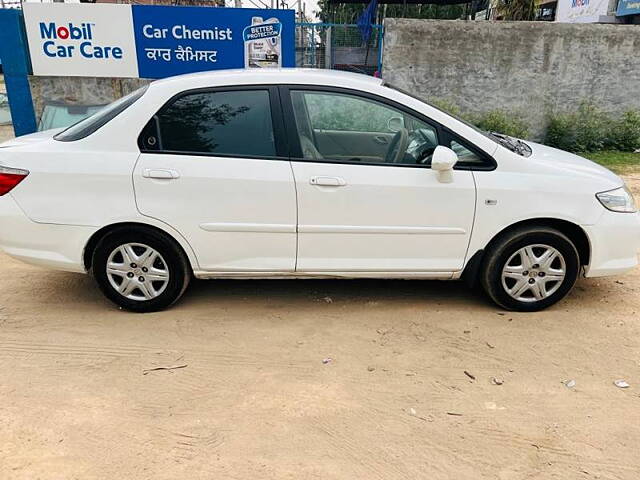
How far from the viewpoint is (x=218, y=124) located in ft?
11.9

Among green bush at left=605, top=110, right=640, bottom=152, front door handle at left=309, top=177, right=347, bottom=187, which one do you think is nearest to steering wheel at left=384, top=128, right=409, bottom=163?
front door handle at left=309, top=177, right=347, bottom=187

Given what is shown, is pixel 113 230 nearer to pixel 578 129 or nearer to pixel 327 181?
pixel 327 181

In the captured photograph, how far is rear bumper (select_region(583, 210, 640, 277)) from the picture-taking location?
3709 millimetres

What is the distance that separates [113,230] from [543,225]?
298 cm

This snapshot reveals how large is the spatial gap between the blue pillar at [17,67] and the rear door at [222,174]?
244 inches

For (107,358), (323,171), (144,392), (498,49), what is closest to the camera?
(144,392)

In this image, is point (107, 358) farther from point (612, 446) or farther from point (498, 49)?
point (498, 49)

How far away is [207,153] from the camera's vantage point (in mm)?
3566

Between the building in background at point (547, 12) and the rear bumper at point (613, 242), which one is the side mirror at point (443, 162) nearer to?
the rear bumper at point (613, 242)

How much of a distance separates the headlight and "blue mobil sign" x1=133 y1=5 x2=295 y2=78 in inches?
233

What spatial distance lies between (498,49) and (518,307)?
692cm

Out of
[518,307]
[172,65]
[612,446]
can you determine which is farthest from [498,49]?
[612,446]

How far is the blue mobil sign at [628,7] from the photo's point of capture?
16.0 meters

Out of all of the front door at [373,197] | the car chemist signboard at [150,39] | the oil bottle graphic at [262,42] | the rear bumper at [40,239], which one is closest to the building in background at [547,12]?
the oil bottle graphic at [262,42]
